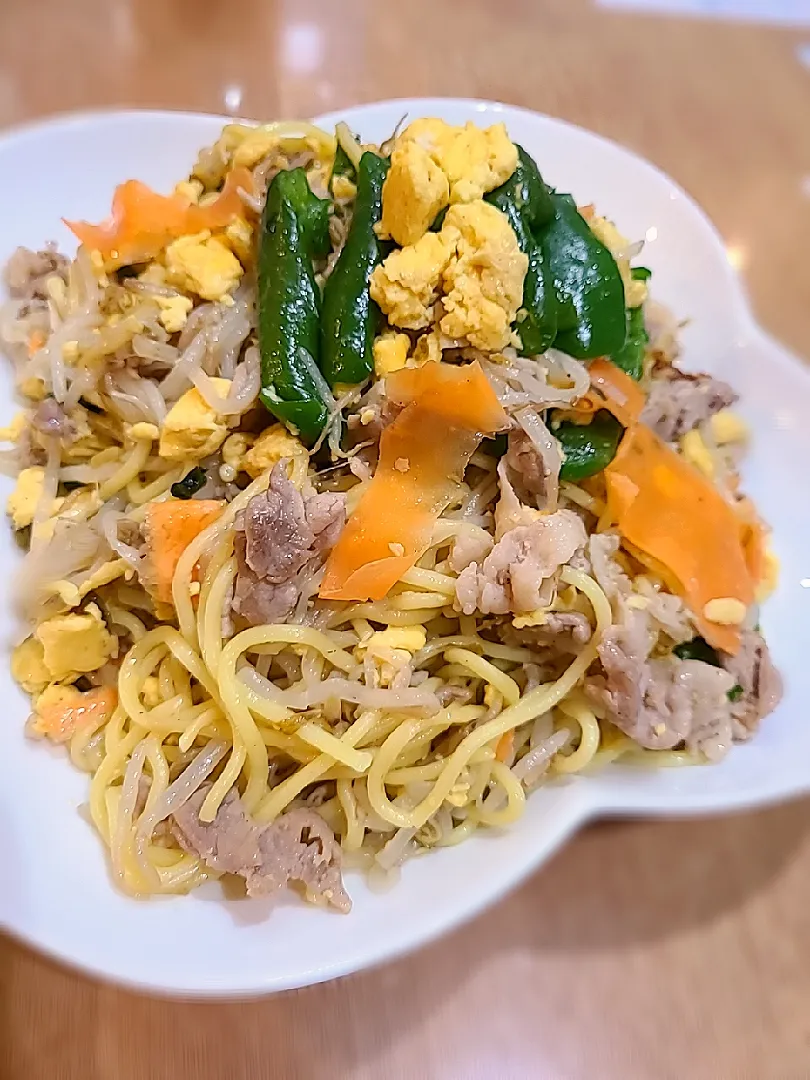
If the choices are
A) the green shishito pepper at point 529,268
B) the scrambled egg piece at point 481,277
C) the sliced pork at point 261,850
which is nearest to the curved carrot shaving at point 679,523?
the green shishito pepper at point 529,268

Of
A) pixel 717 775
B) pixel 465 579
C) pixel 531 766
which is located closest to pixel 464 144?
pixel 465 579

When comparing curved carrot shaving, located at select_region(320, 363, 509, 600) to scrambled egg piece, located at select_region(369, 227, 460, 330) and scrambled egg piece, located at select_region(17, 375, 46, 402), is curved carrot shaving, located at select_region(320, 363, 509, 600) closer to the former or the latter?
scrambled egg piece, located at select_region(369, 227, 460, 330)

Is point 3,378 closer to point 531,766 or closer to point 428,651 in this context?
point 428,651

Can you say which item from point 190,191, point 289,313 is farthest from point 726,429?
point 190,191

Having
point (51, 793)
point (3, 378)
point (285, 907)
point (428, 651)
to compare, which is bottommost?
point (285, 907)

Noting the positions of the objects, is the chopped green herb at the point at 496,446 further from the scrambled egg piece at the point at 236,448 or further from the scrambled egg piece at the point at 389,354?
the scrambled egg piece at the point at 236,448

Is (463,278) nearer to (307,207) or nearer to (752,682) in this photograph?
(307,207)
